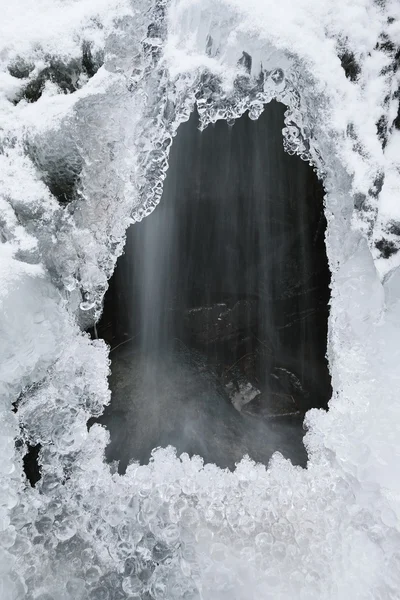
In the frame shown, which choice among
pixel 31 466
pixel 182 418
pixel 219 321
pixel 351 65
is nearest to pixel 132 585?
pixel 31 466

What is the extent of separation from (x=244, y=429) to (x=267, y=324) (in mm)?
947

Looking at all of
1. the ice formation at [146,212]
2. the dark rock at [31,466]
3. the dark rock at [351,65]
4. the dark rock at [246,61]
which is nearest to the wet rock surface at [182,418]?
the dark rock at [31,466]

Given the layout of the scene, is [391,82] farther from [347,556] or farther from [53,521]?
[53,521]

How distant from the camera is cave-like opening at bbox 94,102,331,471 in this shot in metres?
3.70

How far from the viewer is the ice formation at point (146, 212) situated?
8.71ft

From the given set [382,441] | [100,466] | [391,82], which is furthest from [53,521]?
[391,82]

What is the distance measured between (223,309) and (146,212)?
1.57 m

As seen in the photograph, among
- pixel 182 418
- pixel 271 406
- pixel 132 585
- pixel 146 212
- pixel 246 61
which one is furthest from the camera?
pixel 271 406

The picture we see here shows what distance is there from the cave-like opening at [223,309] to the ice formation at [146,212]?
704 millimetres

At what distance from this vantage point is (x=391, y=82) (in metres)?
2.88

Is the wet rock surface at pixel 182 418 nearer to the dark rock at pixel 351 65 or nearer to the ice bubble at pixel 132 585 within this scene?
the ice bubble at pixel 132 585

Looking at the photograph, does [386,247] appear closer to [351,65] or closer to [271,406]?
[351,65]

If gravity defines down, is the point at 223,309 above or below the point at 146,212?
below

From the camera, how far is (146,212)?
3.03 meters
